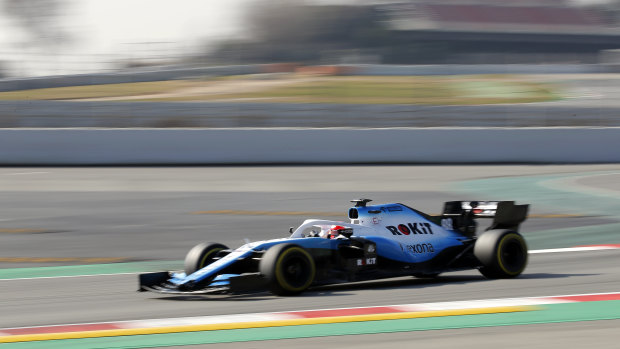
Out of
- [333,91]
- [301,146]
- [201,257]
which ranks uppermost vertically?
[333,91]

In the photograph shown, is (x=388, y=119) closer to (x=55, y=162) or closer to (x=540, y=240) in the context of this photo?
(x=55, y=162)

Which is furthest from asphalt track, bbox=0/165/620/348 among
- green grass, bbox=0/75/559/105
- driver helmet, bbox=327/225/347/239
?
green grass, bbox=0/75/559/105

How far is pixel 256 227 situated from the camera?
41.7 ft

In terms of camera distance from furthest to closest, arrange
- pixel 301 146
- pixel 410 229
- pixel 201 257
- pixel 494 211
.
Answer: pixel 301 146 → pixel 494 211 → pixel 410 229 → pixel 201 257

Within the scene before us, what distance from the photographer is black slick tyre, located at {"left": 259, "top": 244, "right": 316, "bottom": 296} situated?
6641mm

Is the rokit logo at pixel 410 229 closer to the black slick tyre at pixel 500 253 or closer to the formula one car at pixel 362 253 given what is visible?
the formula one car at pixel 362 253

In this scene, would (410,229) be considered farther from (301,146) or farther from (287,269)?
(301,146)

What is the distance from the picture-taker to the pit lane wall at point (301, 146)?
2172 centimetres

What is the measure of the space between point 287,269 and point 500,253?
2.11 metres

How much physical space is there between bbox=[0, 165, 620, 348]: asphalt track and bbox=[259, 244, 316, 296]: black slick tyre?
0.10 metres

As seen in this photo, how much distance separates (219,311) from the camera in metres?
6.38

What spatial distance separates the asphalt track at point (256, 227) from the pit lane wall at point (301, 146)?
832 mm

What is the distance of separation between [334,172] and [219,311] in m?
13.9

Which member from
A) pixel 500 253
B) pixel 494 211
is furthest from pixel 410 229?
pixel 494 211
